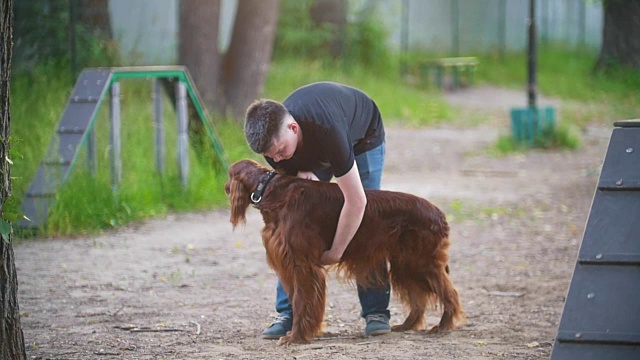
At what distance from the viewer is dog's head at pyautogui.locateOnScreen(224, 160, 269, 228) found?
4.79m

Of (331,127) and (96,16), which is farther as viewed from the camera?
(96,16)

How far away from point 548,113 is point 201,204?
20.6ft

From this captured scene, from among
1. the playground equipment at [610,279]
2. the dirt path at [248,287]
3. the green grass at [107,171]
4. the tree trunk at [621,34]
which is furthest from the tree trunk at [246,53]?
the tree trunk at [621,34]

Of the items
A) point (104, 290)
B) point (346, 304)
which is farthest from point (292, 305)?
point (104, 290)

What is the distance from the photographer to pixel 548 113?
14008 millimetres

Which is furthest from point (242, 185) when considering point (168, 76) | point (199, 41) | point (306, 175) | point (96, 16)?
point (96, 16)

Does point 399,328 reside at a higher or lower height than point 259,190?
lower

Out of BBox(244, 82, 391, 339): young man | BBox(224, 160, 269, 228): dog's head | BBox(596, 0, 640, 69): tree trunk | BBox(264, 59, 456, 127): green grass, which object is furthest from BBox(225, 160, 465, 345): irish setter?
BBox(596, 0, 640, 69): tree trunk

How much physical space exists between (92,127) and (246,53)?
4980 millimetres

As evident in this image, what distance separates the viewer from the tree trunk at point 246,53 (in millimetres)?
13250

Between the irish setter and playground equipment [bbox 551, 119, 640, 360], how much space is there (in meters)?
1.23

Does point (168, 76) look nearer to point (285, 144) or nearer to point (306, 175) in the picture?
point (306, 175)

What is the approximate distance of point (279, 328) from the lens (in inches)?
201

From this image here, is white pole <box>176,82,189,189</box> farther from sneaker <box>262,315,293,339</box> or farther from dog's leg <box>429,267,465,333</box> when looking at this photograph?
dog's leg <box>429,267,465,333</box>
